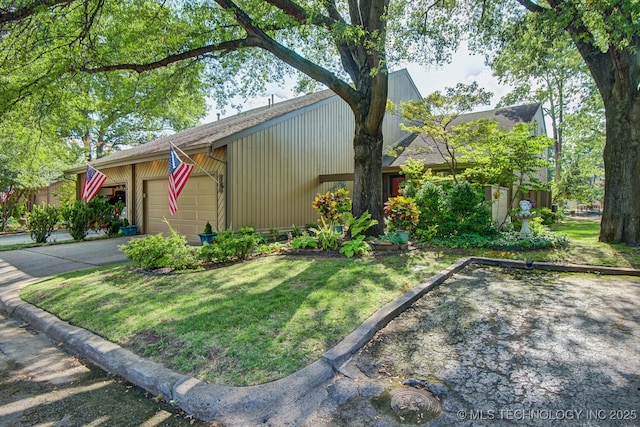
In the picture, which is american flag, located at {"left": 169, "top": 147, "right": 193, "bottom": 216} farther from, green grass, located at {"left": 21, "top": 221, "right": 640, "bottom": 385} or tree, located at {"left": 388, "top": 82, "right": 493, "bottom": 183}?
tree, located at {"left": 388, "top": 82, "right": 493, "bottom": 183}

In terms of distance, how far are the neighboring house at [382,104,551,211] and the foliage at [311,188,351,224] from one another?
3295mm

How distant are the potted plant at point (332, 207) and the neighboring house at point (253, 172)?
6.98 feet

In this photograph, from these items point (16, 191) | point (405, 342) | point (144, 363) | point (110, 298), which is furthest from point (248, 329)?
point (16, 191)

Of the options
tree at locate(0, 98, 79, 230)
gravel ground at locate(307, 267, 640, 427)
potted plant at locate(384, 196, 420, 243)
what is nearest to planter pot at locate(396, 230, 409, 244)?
potted plant at locate(384, 196, 420, 243)

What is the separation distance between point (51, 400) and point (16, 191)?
19.4m

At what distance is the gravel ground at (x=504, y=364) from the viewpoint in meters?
2.04

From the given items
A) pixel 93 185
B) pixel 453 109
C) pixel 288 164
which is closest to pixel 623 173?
pixel 453 109

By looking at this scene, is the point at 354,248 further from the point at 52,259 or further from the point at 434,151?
the point at 434,151

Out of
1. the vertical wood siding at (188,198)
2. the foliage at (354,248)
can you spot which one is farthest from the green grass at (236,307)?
the vertical wood siding at (188,198)

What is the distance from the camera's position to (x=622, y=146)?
723 cm

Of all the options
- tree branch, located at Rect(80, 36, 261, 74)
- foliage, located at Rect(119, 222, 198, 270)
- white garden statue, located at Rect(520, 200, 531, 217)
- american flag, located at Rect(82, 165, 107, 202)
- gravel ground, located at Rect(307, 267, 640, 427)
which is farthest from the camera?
american flag, located at Rect(82, 165, 107, 202)

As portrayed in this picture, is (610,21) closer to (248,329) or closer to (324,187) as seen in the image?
(248,329)

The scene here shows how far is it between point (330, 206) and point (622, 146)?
656 centimetres

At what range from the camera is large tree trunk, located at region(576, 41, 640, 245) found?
7121 millimetres
